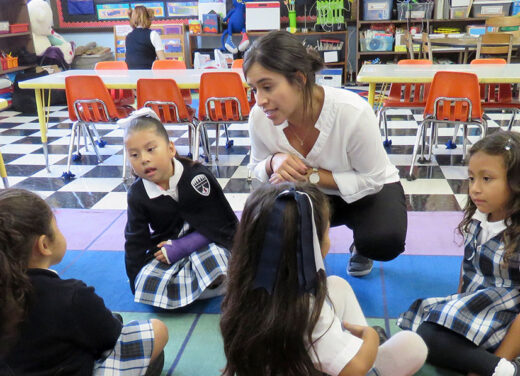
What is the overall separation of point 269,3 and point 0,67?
3146 millimetres

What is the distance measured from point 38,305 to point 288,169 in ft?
2.61

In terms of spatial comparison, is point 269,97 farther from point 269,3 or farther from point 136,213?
point 269,3

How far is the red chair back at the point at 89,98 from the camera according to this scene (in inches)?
116

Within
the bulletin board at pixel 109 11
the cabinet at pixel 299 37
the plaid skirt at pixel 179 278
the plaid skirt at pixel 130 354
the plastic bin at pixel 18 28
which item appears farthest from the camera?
the bulletin board at pixel 109 11

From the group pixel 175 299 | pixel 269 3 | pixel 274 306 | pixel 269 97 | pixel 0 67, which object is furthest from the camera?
pixel 269 3

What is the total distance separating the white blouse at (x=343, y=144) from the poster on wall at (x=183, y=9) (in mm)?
5152

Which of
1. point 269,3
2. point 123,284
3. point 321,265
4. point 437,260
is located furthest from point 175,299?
point 269,3

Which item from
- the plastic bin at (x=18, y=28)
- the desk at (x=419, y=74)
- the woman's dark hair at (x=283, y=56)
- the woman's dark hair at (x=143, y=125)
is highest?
the plastic bin at (x=18, y=28)

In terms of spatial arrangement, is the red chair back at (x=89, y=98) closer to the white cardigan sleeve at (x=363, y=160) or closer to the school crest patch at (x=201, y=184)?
the school crest patch at (x=201, y=184)

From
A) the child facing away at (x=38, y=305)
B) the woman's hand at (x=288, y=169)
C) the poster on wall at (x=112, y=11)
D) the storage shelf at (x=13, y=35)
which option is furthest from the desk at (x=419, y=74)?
the poster on wall at (x=112, y=11)

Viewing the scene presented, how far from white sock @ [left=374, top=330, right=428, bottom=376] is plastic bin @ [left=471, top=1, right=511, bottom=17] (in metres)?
5.65

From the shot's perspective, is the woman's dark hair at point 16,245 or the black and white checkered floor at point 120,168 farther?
the black and white checkered floor at point 120,168

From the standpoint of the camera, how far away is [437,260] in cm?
190

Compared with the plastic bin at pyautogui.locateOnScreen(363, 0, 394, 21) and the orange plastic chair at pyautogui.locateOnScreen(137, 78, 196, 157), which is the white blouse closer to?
the orange plastic chair at pyautogui.locateOnScreen(137, 78, 196, 157)
